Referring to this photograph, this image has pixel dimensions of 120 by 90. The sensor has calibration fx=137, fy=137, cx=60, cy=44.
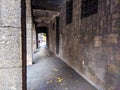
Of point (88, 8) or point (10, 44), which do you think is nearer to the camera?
point (10, 44)

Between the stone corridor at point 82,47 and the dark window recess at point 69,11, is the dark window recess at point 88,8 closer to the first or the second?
Result: the stone corridor at point 82,47

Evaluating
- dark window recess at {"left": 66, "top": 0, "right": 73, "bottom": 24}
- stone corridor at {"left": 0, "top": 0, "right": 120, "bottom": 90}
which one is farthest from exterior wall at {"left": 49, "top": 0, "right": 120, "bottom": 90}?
dark window recess at {"left": 66, "top": 0, "right": 73, "bottom": 24}

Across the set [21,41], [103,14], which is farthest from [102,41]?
[21,41]

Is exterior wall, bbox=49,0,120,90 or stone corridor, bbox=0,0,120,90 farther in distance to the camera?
exterior wall, bbox=49,0,120,90

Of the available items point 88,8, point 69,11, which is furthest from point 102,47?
point 69,11

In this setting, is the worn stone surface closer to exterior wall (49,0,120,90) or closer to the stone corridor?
the stone corridor

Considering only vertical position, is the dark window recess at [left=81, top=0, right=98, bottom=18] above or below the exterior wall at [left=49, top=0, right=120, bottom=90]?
above

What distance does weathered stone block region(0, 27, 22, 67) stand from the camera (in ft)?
4.00

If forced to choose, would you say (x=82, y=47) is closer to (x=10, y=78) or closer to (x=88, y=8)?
(x=88, y=8)

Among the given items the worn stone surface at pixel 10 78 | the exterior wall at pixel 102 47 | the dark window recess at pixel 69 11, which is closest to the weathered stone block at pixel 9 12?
the worn stone surface at pixel 10 78

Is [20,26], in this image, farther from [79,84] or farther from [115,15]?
[79,84]

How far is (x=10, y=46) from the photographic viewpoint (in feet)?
4.04

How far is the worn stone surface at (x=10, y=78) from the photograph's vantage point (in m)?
1.24

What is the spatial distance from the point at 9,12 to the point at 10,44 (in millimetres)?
283
